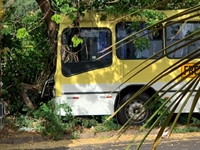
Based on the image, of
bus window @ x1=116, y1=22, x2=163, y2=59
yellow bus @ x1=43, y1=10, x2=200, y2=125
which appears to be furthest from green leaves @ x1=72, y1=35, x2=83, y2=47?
bus window @ x1=116, y1=22, x2=163, y2=59

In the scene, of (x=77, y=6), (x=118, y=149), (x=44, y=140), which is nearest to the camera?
(x=118, y=149)

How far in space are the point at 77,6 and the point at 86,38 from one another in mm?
772

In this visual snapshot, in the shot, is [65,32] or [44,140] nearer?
[44,140]

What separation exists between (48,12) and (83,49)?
62.9 inches

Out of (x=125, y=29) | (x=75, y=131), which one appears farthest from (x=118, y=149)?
(x=125, y=29)

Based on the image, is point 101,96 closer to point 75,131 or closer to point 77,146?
point 75,131

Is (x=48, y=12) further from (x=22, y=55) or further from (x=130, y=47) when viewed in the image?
(x=130, y=47)

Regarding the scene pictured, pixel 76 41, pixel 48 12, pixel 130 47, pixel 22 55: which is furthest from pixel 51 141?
pixel 48 12

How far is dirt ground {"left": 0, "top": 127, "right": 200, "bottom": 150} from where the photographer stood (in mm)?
8031

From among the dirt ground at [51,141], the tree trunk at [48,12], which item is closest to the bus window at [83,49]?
the tree trunk at [48,12]

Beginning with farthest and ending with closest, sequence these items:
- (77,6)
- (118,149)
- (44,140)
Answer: (77,6) < (44,140) < (118,149)

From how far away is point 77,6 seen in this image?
8.95 meters

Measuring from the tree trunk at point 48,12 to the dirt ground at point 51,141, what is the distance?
9.39ft

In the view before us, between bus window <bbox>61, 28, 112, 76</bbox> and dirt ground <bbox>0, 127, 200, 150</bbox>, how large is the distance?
1.50 meters
